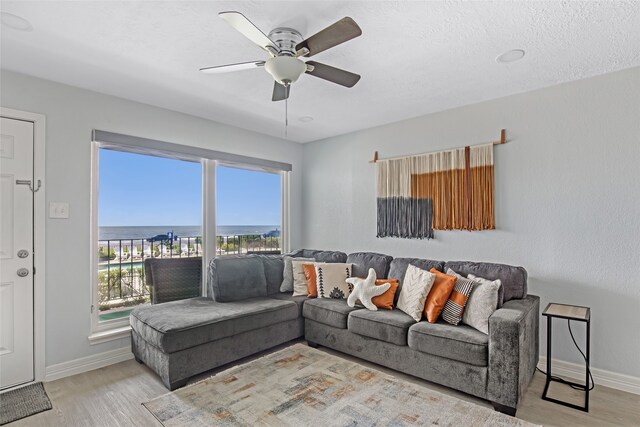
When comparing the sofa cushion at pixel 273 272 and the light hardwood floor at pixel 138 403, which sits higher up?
the sofa cushion at pixel 273 272

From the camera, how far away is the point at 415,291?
2943 millimetres

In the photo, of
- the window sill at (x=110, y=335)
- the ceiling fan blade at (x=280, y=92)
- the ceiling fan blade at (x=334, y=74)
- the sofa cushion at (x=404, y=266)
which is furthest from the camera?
the sofa cushion at (x=404, y=266)

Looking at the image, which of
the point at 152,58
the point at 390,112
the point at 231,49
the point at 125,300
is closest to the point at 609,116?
the point at 390,112

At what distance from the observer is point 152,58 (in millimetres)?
2471

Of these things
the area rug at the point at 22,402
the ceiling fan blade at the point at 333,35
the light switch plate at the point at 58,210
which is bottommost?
the area rug at the point at 22,402

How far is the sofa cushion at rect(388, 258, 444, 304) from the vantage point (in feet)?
10.7

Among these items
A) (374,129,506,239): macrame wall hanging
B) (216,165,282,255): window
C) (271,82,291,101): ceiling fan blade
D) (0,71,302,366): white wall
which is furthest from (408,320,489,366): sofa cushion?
(0,71,302,366): white wall

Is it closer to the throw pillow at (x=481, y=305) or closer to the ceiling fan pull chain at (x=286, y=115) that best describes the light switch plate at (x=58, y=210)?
the ceiling fan pull chain at (x=286, y=115)

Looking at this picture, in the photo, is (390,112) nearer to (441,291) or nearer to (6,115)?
(441,291)

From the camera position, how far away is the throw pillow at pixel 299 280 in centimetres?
375

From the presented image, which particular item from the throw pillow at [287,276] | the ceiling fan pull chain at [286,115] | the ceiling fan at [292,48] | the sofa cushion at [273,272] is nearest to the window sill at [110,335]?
the sofa cushion at [273,272]

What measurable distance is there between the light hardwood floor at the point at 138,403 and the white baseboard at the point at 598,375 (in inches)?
2.6

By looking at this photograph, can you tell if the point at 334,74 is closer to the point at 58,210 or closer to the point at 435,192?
the point at 435,192

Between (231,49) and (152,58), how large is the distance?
63 cm
